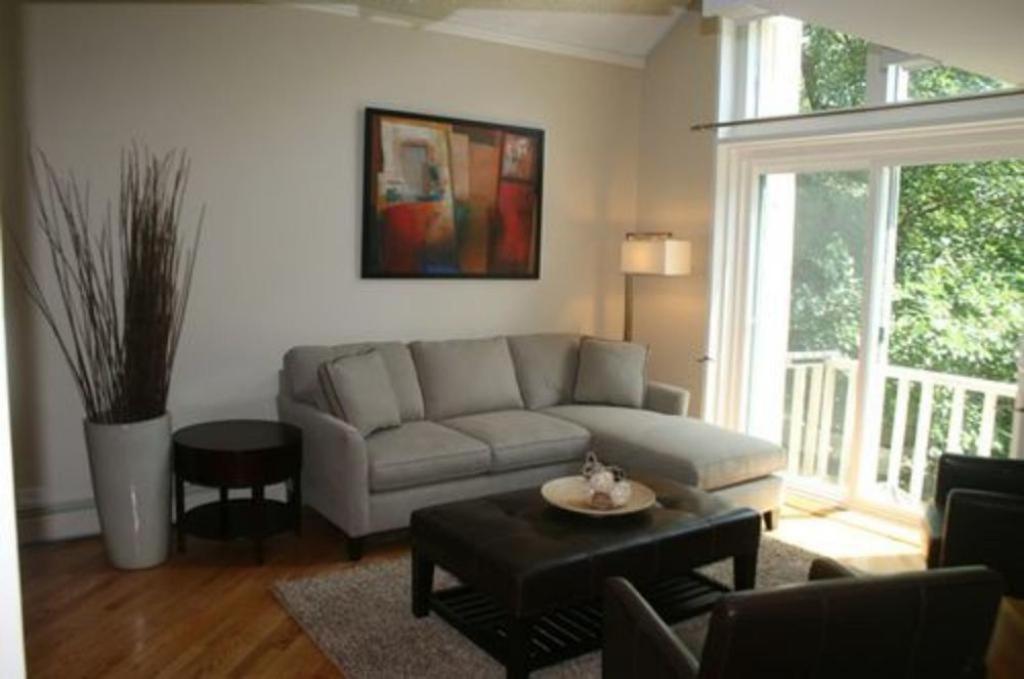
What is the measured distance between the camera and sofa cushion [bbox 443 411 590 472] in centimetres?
400

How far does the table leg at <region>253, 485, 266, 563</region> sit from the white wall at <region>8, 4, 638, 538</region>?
716mm

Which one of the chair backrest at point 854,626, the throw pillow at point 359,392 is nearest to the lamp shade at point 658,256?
the throw pillow at point 359,392

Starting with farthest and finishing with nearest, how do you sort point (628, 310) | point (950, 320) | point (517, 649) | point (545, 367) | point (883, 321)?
point (628, 310) → point (545, 367) → point (883, 321) → point (950, 320) → point (517, 649)

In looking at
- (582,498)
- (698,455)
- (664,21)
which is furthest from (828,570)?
(664,21)

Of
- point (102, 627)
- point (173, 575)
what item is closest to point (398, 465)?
point (173, 575)

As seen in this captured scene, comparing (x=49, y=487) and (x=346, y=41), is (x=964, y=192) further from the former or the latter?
(x=49, y=487)

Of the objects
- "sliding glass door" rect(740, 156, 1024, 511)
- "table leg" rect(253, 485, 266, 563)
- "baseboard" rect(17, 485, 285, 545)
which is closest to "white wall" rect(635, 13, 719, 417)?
"sliding glass door" rect(740, 156, 1024, 511)

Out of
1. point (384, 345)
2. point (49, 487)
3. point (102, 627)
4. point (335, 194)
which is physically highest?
point (335, 194)

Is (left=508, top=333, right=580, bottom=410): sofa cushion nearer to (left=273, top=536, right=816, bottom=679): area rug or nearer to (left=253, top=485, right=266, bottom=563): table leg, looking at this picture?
(left=273, top=536, right=816, bottom=679): area rug

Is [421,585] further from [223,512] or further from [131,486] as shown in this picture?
[131,486]

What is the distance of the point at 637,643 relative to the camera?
1919mm

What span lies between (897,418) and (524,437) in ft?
6.66

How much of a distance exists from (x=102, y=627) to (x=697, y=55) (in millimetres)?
4427

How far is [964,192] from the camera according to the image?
3.96m
